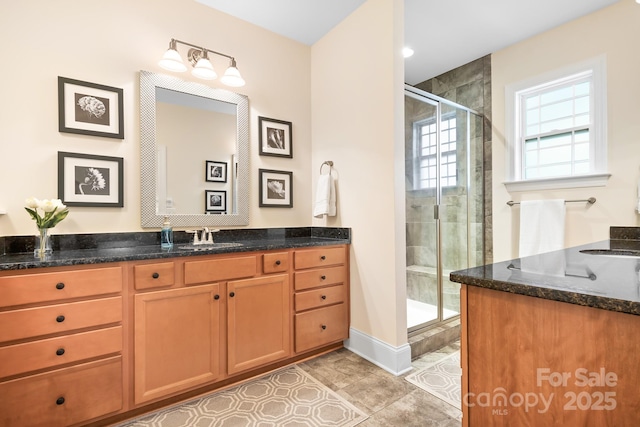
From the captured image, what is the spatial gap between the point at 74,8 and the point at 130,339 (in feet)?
6.76

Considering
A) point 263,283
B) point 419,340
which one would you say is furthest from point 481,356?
point 419,340

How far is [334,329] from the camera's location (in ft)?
8.00

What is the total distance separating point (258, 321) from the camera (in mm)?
2055

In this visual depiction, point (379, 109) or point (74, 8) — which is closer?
point (74, 8)

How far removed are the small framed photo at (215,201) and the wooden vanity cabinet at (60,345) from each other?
35.4 inches

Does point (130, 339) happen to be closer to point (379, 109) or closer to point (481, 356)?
point (481, 356)

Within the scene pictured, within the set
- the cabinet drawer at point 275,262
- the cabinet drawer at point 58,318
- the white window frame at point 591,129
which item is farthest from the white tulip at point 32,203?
the white window frame at point 591,129

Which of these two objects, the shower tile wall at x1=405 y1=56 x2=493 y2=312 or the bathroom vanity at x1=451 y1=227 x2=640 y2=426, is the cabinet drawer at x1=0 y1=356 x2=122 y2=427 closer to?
the bathroom vanity at x1=451 y1=227 x2=640 y2=426

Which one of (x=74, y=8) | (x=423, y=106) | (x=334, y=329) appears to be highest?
(x=74, y=8)

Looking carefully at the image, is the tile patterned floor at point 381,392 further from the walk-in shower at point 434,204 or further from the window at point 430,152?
the window at point 430,152

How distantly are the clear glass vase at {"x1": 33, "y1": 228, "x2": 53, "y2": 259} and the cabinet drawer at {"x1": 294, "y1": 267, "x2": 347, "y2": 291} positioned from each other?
1465mm

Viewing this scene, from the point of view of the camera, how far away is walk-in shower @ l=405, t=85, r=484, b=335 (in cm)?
280

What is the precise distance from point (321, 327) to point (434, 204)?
4.98 feet

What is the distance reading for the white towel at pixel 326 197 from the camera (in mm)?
2574
